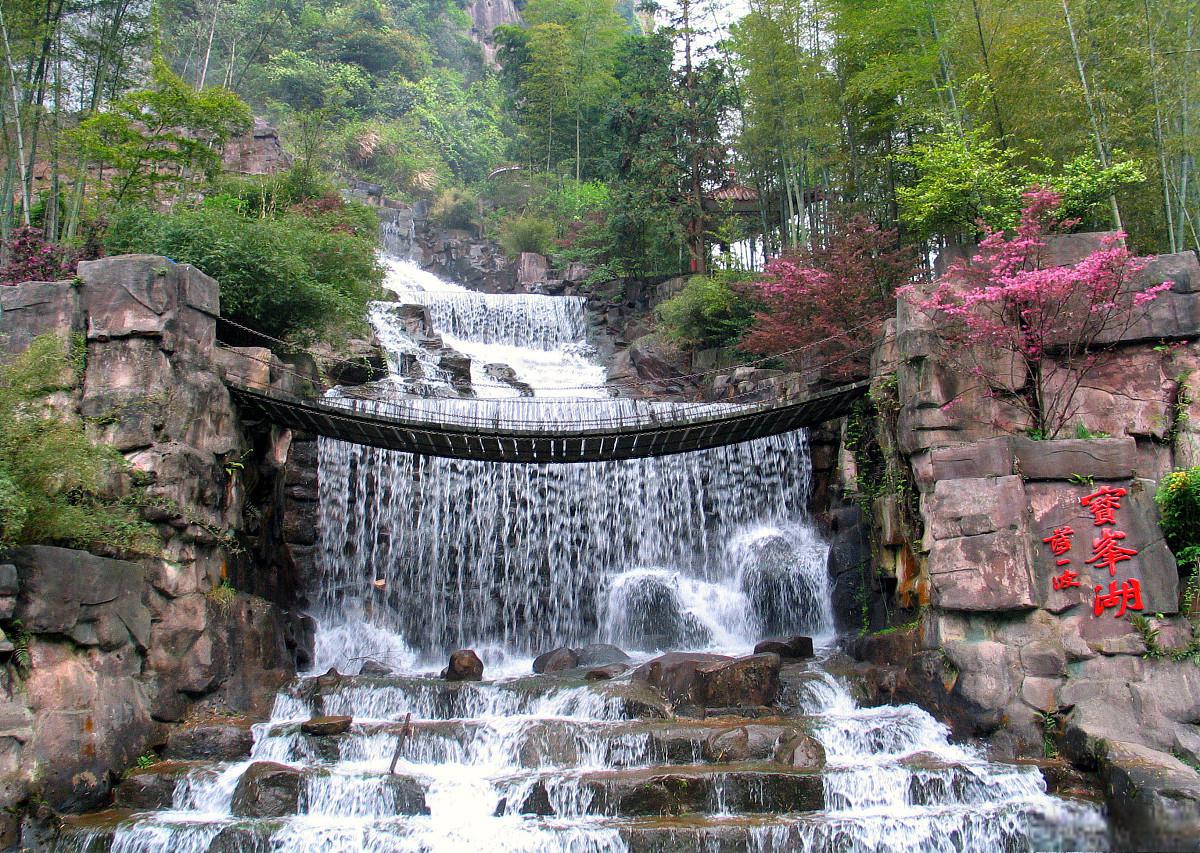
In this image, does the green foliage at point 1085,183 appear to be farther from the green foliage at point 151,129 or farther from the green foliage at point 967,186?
the green foliage at point 151,129

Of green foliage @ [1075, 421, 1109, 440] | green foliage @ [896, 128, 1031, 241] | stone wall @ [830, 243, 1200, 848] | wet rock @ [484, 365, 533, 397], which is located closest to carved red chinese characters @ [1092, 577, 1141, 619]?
stone wall @ [830, 243, 1200, 848]

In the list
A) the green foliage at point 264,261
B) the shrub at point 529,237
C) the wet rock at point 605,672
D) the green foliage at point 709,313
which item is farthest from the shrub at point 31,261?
the shrub at point 529,237

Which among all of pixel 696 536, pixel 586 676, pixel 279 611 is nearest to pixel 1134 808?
pixel 586 676

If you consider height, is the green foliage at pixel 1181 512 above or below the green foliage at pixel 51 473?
below

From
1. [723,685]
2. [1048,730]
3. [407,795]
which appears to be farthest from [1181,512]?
[407,795]

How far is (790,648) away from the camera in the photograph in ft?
37.2

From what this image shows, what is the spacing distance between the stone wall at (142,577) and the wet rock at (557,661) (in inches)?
124

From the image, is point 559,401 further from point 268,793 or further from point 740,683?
point 268,793

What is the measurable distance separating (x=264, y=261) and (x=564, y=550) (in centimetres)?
623

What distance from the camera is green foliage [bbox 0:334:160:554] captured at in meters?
7.97

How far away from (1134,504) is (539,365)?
12.8 meters

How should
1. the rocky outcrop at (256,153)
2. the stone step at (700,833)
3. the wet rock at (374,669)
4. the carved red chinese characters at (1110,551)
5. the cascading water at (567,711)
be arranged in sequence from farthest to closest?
the rocky outcrop at (256,153) < the wet rock at (374,669) < the carved red chinese characters at (1110,551) < the cascading water at (567,711) < the stone step at (700,833)

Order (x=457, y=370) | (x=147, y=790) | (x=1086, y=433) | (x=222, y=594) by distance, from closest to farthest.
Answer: (x=147, y=790), (x=1086, y=433), (x=222, y=594), (x=457, y=370)

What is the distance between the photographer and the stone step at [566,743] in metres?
8.34
